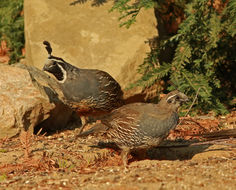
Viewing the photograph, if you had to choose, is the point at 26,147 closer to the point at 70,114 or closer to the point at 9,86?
the point at 9,86

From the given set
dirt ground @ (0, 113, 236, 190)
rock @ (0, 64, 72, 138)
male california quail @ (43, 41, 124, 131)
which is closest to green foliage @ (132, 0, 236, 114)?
dirt ground @ (0, 113, 236, 190)

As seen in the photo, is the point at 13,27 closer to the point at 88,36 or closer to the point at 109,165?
the point at 88,36

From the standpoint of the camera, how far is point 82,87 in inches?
212

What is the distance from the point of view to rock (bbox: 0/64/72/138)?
18.2 feet

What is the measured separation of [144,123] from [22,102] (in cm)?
203

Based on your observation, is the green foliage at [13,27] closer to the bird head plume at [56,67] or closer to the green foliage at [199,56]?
the green foliage at [199,56]

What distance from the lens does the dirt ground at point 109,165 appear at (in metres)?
3.32

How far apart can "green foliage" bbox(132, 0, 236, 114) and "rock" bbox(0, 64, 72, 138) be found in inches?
54.2

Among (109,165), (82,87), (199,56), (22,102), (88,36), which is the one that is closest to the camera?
(109,165)

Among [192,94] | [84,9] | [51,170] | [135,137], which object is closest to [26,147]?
[51,170]

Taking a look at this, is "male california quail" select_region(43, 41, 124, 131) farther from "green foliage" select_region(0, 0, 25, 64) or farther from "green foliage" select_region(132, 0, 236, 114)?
"green foliage" select_region(0, 0, 25, 64)

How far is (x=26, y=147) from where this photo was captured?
14.6ft

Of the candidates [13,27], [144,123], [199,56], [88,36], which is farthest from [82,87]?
[13,27]

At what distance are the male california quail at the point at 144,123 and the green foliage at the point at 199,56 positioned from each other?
1.30 m
